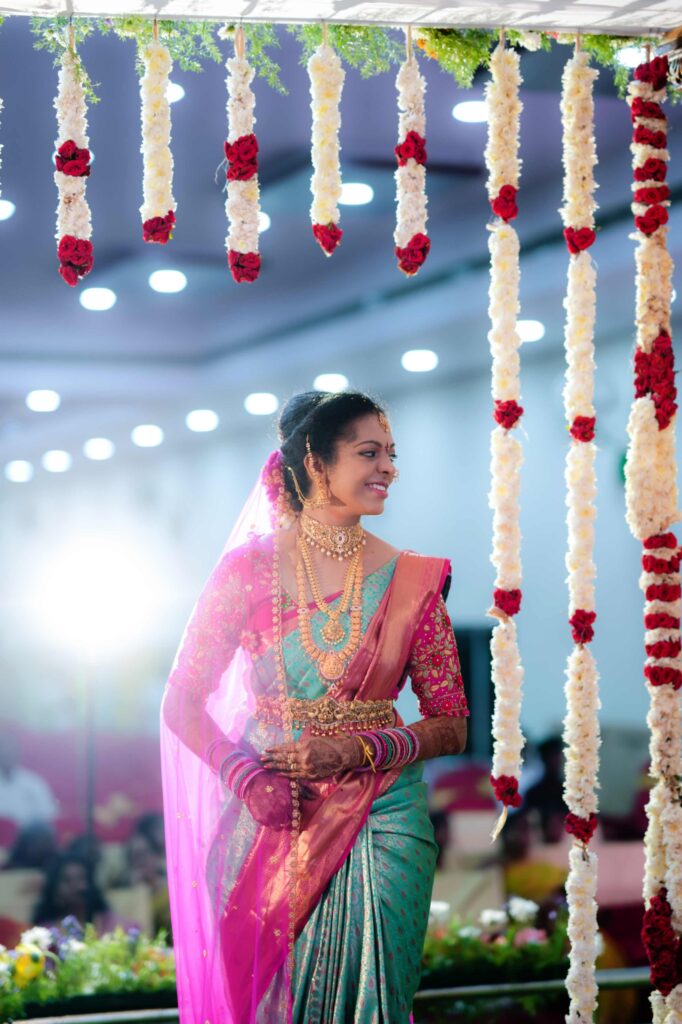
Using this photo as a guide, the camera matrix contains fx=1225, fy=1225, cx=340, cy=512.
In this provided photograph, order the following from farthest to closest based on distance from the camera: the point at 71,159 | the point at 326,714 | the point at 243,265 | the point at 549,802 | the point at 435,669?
the point at 549,802 → the point at 243,265 → the point at 71,159 → the point at 435,669 → the point at 326,714

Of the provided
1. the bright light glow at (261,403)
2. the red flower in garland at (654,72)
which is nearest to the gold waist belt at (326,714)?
the red flower in garland at (654,72)

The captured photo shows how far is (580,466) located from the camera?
11.9ft

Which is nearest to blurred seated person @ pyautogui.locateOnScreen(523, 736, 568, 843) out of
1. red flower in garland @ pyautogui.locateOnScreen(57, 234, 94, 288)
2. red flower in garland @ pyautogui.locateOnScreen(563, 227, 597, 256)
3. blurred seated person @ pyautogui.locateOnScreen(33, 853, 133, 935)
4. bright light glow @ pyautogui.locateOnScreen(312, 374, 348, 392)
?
blurred seated person @ pyautogui.locateOnScreen(33, 853, 133, 935)

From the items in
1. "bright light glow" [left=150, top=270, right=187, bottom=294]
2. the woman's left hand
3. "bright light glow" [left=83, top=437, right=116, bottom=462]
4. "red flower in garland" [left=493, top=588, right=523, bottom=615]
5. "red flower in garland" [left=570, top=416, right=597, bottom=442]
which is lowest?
the woman's left hand

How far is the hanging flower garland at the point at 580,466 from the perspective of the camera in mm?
3594

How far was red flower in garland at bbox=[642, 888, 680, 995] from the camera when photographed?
3.57 metres

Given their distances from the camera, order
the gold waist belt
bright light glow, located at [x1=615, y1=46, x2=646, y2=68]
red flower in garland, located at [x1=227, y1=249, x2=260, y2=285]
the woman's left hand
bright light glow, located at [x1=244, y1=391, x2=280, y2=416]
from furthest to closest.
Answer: bright light glow, located at [x1=244, y1=391, x2=280, y2=416]
bright light glow, located at [x1=615, y1=46, x2=646, y2=68]
red flower in garland, located at [x1=227, y1=249, x2=260, y2=285]
the gold waist belt
the woman's left hand

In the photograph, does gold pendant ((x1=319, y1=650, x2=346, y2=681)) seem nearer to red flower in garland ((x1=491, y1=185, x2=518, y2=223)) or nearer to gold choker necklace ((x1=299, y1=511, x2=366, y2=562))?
gold choker necklace ((x1=299, y1=511, x2=366, y2=562))

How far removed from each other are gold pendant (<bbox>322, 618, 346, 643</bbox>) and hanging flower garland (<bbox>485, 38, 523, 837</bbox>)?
673 mm

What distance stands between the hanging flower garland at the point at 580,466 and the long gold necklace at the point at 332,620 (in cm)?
80

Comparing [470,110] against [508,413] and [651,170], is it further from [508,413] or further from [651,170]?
[508,413]

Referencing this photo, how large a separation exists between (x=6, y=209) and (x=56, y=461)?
1.11 m

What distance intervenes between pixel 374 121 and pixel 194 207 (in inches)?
29.6

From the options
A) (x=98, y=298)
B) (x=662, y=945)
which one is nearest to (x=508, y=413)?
(x=662, y=945)
